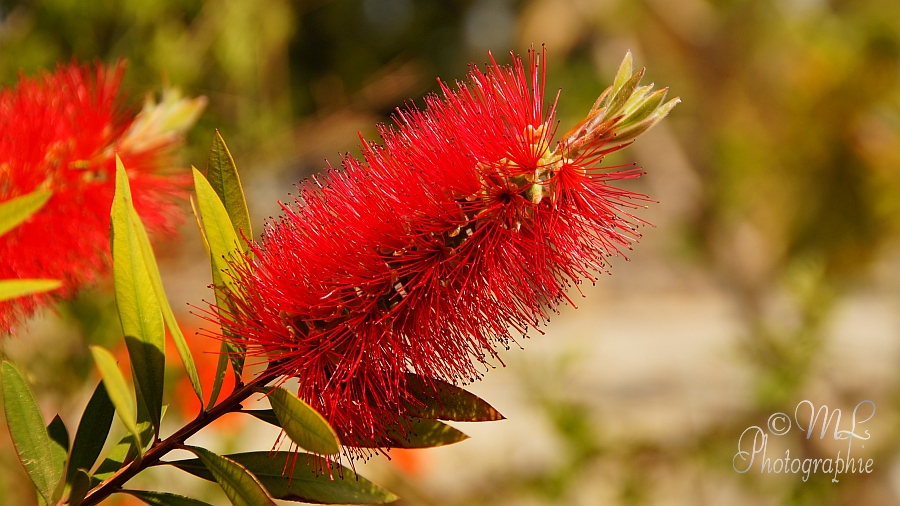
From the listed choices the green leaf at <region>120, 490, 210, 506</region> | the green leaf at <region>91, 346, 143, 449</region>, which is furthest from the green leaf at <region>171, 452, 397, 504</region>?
the green leaf at <region>91, 346, 143, 449</region>

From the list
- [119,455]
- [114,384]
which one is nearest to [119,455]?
[119,455]

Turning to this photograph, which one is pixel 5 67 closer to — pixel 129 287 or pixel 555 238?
pixel 129 287

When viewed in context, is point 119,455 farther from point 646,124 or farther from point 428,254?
point 646,124

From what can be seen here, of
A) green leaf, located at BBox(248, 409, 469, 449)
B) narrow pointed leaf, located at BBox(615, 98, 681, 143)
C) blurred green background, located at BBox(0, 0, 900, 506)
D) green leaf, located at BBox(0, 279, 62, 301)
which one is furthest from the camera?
blurred green background, located at BBox(0, 0, 900, 506)

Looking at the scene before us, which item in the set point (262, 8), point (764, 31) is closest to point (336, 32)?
point (764, 31)

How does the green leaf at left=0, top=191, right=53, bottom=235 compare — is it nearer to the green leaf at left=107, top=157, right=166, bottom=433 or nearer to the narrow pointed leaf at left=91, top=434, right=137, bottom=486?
the green leaf at left=107, top=157, right=166, bottom=433

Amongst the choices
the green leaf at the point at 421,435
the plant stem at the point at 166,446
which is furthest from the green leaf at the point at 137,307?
the green leaf at the point at 421,435
